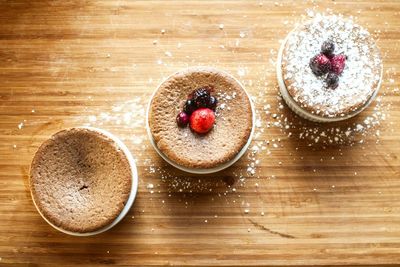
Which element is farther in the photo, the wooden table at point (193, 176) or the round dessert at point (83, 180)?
the wooden table at point (193, 176)

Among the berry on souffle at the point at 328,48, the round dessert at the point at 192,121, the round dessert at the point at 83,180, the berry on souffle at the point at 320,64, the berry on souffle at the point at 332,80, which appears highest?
the berry on souffle at the point at 328,48

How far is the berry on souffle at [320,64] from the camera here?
2.39 m

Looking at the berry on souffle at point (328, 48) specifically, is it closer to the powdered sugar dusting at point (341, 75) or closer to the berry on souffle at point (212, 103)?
the powdered sugar dusting at point (341, 75)

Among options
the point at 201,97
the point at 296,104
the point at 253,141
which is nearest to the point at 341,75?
the point at 296,104

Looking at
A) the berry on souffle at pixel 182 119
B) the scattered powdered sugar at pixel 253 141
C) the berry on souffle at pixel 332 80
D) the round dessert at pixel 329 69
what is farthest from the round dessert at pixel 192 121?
the berry on souffle at pixel 332 80

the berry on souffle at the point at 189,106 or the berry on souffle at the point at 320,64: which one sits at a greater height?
the berry on souffle at the point at 320,64

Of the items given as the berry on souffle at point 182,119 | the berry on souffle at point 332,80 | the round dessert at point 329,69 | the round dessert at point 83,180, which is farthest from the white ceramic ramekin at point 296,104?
the round dessert at point 83,180

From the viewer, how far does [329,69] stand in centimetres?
241

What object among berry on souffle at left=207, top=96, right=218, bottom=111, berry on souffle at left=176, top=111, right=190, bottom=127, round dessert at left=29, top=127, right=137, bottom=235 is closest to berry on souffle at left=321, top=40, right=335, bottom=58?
berry on souffle at left=207, top=96, right=218, bottom=111

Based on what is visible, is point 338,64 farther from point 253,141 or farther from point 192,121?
point 192,121

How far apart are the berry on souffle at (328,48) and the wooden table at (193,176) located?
0.22 meters

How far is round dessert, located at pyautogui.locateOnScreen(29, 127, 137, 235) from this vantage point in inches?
95.4

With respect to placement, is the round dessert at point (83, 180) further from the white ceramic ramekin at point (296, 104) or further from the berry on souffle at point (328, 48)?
the berry on souffle at point (328, 48)

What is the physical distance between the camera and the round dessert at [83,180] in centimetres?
242
